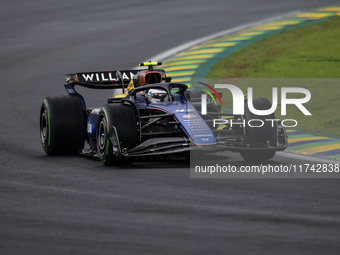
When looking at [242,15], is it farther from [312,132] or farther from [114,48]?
[312,132]

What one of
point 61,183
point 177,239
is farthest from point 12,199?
point 177,239

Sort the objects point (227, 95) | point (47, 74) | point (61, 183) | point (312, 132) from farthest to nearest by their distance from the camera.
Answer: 1. point (47, 74)
2. point (227, 95)
3. point (312, 132)
4. point (61, 183)

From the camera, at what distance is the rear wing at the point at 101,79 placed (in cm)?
1351

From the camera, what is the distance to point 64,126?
41.8ft

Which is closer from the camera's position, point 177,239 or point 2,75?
point 177,239

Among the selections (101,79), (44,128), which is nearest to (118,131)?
(44,128)

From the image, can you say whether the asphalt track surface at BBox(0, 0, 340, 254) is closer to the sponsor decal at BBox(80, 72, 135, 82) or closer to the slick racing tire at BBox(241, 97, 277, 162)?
the slick racing tire at BBox(241, 97, 277, 162)

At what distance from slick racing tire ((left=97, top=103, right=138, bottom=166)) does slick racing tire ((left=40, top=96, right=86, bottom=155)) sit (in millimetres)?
1476

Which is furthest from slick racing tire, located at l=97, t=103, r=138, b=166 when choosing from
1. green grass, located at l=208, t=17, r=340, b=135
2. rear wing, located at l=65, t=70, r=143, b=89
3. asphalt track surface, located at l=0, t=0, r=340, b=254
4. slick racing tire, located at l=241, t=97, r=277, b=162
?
green grass, located at l=208, t=17, r=340, b=135

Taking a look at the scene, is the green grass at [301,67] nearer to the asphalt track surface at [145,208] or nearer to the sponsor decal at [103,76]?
the sponsor decal at [103,76]

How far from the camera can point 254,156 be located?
38.5ft

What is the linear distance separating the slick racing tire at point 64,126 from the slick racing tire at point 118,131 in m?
1.48

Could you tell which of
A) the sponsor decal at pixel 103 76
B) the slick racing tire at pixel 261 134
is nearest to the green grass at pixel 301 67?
the slick racing tire at pixel 261 134

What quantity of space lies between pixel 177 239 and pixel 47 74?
16.9m
